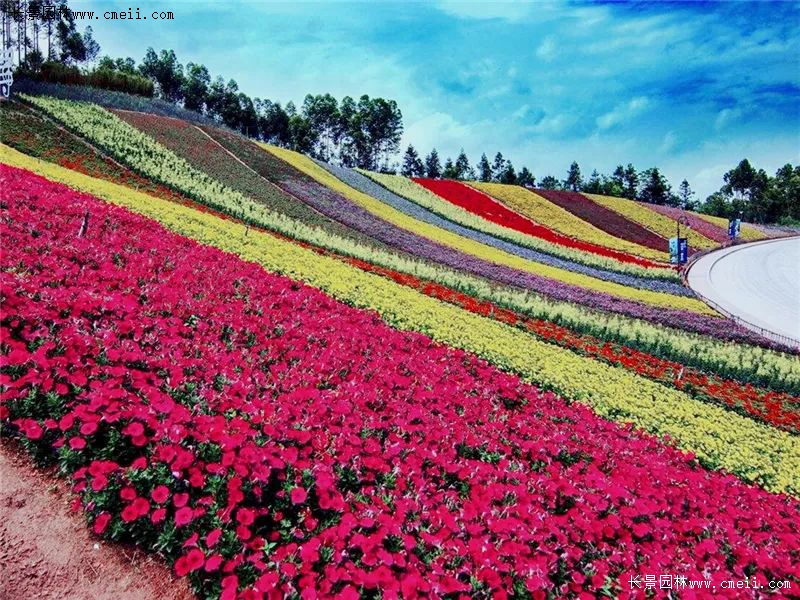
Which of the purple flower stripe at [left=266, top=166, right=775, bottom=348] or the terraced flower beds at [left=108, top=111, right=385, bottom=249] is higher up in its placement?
the terraced flower beds at [left=108, top=111, right=385, bottom=249]

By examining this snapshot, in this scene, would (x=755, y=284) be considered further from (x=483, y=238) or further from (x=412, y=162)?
(x=412, y=162)

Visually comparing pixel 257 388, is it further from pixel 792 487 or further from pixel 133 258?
pixel 792 487

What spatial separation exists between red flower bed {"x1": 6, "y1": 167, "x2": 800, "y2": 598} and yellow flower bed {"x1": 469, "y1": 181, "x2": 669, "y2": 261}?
47407 millimetres

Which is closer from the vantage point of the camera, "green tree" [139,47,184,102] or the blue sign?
the blue sign

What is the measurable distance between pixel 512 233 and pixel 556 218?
17750 millimetres

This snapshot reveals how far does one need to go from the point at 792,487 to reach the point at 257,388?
906 centimetres

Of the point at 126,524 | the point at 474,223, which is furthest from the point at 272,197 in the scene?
the point at 126,524

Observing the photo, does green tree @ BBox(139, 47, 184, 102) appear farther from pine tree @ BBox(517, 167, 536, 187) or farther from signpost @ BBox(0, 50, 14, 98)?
signpost @ BBox(0, 50, 14, 98)

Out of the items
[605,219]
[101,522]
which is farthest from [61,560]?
[605,219]

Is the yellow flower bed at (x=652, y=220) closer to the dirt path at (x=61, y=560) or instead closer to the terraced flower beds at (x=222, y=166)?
the terraced flower beds at (x=222, y=166)

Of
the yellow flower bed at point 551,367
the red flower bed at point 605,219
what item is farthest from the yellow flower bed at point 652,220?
the yellow flower bed at point 551,367

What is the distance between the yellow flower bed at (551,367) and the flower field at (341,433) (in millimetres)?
87

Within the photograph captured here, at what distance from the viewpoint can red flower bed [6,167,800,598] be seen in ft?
11.9

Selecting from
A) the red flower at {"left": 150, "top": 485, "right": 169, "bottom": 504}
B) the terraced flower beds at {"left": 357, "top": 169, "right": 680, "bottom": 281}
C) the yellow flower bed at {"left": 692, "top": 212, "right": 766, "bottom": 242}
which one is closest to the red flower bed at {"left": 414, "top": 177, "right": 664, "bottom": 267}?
the terraced flower beds at {"left": 357, "top": 169, "right": 680, "bottom": 281}
